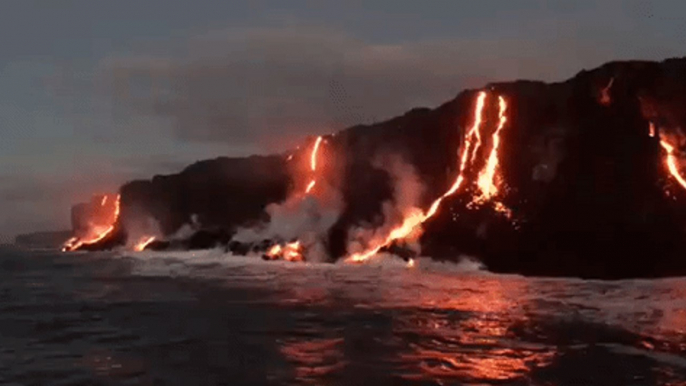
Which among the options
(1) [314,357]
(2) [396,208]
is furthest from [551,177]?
(1) [314,357]

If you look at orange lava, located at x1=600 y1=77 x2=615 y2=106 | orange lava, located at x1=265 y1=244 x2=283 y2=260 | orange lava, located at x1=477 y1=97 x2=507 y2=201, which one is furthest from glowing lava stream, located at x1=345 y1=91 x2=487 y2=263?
orange lava, located at x1=265 y1=244 x2=283 y2=260

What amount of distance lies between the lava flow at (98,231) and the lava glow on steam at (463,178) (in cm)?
7831

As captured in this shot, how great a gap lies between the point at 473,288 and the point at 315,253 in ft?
109

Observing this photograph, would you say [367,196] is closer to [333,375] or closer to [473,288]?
[473,288]

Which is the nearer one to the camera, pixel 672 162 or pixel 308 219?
pixel 672 162

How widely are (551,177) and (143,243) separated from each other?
3146 inches

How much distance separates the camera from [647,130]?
4853 cm

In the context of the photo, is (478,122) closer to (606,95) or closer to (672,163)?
(606,95)

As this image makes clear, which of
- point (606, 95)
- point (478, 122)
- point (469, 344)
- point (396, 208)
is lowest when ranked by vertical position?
point (469, 344)

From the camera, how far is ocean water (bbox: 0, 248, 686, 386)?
13.1 meters

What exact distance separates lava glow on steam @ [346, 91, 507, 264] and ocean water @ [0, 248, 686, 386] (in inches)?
869

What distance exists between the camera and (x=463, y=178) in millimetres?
56281

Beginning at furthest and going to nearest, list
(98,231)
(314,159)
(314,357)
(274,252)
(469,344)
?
(98,231)
(314,159)
(274,252)
(469,344)
(314,357)

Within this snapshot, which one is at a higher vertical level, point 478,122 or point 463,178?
point 478,122
